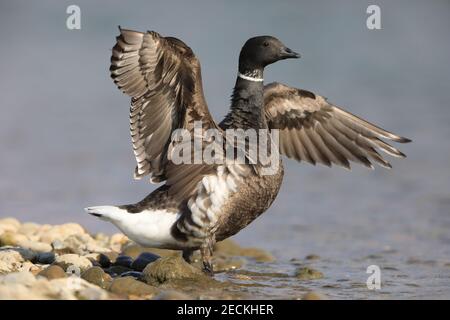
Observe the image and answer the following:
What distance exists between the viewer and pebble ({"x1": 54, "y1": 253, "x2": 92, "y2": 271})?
864 centimetres

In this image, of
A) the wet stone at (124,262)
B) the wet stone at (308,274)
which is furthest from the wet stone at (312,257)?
A: the wet stone at (124,262)

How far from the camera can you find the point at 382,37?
70.4 ft

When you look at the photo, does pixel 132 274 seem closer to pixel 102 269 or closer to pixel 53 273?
pixel 102 269

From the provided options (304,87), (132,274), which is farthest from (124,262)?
(304,87)

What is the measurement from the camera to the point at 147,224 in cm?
860

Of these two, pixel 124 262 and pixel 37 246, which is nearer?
pixel 124 262

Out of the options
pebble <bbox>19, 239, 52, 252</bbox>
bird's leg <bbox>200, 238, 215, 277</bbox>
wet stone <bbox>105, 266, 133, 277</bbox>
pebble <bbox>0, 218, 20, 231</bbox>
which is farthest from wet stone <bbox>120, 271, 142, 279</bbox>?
pebble <bbox>0, 218, 20, 231</bbox>

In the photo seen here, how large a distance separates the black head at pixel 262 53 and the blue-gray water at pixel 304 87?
7.52ft

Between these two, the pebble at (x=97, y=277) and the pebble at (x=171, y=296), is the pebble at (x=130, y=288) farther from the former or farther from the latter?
the pebble at (x=97, y=277)

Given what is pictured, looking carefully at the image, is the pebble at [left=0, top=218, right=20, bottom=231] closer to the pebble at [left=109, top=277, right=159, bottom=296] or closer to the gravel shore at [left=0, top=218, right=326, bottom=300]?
the gravel shore at [left=0, top=218, right=326, bottom=300]

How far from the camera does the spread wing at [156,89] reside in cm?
830

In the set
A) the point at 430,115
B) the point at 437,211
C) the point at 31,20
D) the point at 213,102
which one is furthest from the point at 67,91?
the point at 437,211

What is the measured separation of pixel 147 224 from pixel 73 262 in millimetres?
837

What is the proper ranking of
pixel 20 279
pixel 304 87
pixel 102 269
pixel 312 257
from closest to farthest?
pixel 20 279, pixel 102 269, pixel 312 257, pixel 304 87
